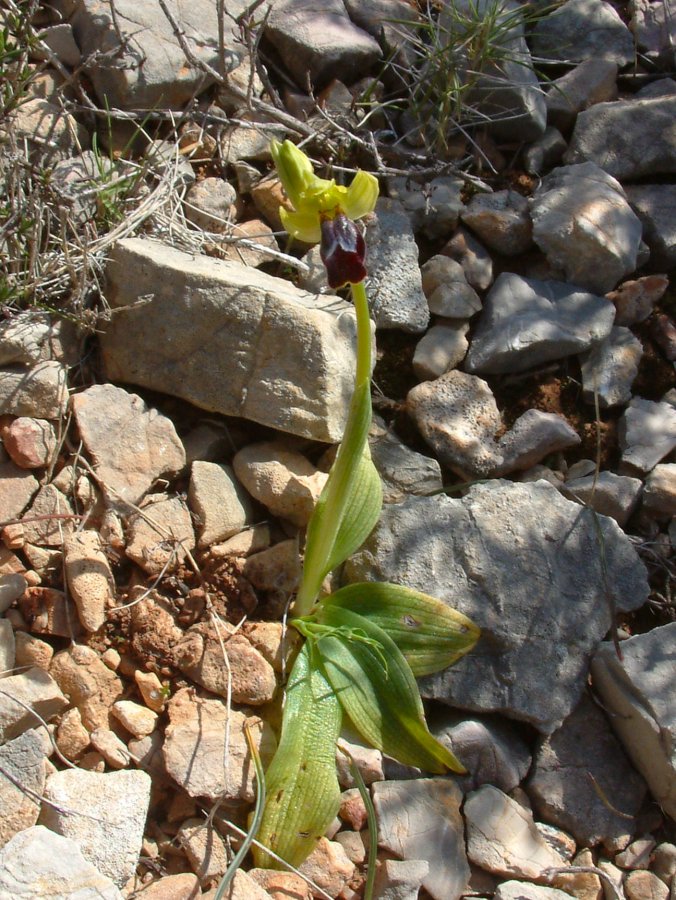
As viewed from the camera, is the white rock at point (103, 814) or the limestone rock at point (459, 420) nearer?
the white rock at point (103, 814)

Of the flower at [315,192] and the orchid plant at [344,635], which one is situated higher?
the flower at [315,192]

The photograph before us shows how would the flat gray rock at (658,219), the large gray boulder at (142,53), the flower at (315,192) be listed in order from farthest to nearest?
1. the flat gray rock at (658,219)
2. the large gray boulder at (142,53)
3. the flower at (315,192)

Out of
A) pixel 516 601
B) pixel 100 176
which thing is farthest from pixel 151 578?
pixel 100 176

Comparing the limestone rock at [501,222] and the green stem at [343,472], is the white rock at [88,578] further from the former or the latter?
the limestone rock at [501,222]

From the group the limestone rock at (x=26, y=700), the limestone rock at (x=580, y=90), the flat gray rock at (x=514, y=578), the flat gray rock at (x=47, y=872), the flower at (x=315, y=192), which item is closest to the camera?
the flat gray rock at (x=47, y=872)

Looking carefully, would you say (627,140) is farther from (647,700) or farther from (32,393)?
(32,393)

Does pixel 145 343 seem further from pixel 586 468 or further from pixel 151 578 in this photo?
pixel 586 468

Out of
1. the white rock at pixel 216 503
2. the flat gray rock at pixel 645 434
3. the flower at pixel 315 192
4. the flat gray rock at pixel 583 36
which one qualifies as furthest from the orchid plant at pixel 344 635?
the flat gray rock at pixel 583 36
